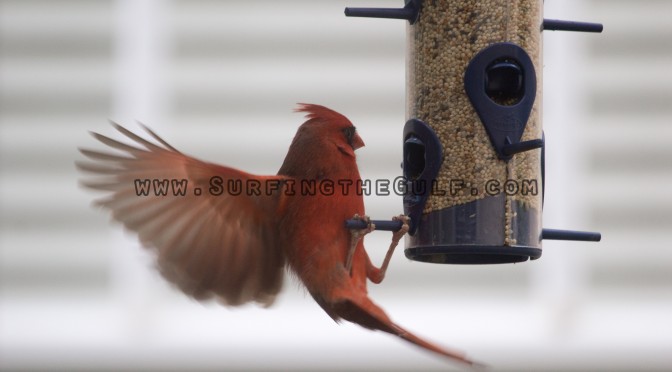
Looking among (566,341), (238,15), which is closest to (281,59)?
(238,15)

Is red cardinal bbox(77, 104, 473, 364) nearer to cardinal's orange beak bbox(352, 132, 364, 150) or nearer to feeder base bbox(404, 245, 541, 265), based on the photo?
cardinal's orange beak bbox(352, 132, 364, 150)

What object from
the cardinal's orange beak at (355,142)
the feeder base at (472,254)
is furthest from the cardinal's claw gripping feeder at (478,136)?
the cardinal's orange beak at (355,142)

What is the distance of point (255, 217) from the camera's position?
16.6ft

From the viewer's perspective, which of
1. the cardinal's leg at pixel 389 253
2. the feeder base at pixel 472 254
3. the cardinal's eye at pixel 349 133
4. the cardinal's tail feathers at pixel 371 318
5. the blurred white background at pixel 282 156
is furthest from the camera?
the blurred white background at pixel 282 156

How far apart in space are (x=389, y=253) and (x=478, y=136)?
2.25ft

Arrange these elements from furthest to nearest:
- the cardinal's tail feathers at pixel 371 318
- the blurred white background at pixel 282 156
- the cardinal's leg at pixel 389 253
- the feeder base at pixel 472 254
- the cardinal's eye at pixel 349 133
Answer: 1. the blurred white background at pixel 282 156
2. the cardinal's eye at pixel 349 133
3. the cardinal's leg at pixel 389 253
4. the feeder base at pixel 472 254
5. the cardinal's tail feathers at pixel 371 318

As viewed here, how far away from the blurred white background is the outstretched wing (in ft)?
7.27

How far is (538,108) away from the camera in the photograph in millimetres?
4977

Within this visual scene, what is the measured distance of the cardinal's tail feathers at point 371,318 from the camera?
4480mm

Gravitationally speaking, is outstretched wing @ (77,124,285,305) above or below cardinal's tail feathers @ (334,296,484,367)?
above

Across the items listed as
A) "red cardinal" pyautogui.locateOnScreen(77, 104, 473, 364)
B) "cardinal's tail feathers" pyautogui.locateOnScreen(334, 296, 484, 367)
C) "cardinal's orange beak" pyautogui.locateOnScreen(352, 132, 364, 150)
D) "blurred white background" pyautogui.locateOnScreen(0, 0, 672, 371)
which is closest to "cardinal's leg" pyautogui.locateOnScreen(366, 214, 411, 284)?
"red cardinal" pyautogui.locateOnScreen(77, 104, 473, 364)

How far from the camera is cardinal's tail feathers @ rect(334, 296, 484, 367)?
4480 mm

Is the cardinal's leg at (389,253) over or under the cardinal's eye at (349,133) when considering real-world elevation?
under

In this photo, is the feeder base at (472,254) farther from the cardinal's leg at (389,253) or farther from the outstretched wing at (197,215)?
the outstretched wing at (197,215)
